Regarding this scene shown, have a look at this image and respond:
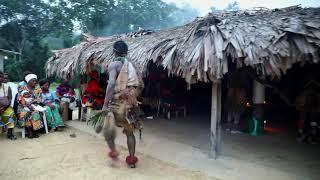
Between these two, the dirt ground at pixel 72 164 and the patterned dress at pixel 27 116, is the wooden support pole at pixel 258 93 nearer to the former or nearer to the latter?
the dirt ground at pixel 72 164

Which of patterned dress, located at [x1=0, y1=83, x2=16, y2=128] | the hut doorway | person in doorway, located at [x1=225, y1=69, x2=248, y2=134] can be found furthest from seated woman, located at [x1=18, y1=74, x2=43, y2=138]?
person in doorway, located at [x1=225, y1=69, x2=248, y2=134]

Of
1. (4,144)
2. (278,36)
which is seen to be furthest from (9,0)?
(278,36)

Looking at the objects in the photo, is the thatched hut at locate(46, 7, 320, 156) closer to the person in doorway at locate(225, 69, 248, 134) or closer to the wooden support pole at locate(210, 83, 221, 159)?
the wooden support pole at locate(210, 83, 221, 159)

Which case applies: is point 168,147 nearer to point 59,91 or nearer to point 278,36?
point 278,36

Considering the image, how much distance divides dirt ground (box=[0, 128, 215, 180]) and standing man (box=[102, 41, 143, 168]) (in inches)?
17.8

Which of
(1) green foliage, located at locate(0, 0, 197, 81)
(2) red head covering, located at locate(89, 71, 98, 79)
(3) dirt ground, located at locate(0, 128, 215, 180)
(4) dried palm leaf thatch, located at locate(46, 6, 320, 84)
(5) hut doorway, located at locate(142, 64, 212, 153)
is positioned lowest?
(3) dirt ground, located at locate(0, 128, 215, 180)

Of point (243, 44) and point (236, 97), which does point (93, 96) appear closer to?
point (236, 97)

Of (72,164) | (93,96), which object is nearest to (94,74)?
(93,96)

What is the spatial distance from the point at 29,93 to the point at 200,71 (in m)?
4.41

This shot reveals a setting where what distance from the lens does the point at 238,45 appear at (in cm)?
486

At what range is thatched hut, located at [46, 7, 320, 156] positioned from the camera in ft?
15.3

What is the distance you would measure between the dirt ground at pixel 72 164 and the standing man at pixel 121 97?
452 millimetres

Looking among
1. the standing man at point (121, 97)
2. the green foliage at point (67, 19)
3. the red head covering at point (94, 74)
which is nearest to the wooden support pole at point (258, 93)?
the standing man at point (121, 97)

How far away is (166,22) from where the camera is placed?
1107 inches
